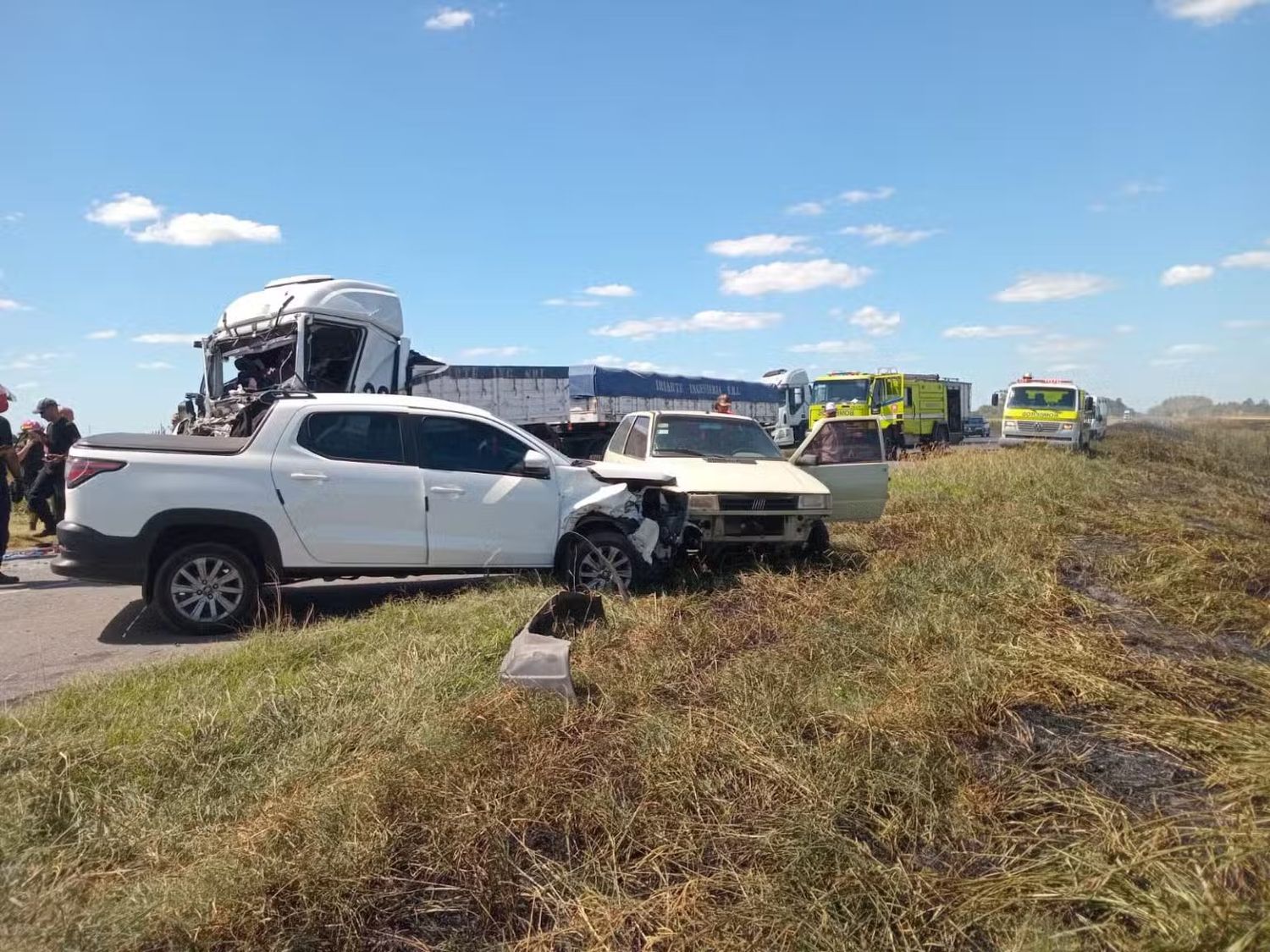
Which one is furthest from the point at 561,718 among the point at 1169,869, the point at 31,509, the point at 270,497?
the point at 31,509

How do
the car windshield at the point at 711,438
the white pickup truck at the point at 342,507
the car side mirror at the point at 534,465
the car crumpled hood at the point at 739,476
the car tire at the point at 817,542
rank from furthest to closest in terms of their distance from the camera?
the car windshield at the point at 711,438 → the car tire at the point at 817,542 → the car crumpled hood at the point at 739,476 → the car side mirror at the point at 534,465 → the white pickup truck at the point at 342,507

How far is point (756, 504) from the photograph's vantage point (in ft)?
24.1

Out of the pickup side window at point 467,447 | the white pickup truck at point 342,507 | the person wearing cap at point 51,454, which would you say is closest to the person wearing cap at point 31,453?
the person wearing cap at point 51,454

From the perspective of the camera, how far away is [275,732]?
382cm

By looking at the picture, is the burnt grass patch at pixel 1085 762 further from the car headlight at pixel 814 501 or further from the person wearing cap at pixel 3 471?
the person wearing cap at pixel 3 471

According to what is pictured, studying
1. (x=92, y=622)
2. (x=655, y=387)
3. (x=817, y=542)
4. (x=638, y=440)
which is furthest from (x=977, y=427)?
(x=92, y=622)

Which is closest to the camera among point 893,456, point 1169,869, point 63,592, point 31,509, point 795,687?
point 1169,869

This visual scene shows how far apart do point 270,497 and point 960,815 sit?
517 cm

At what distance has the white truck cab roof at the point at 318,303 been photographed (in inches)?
438

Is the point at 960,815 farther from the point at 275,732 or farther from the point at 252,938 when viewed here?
the point at 275,732

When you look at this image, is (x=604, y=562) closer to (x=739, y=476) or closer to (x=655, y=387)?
(x=739, y=476)

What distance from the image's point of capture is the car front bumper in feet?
19.1

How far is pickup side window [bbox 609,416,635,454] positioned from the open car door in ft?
6.35

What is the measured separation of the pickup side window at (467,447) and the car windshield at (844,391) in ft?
70.9
